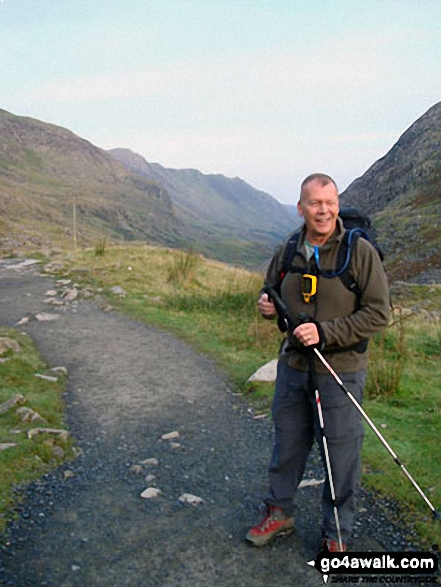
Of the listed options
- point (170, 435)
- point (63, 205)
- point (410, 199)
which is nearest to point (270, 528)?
point (170, 435)

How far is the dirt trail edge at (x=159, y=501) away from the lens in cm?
380

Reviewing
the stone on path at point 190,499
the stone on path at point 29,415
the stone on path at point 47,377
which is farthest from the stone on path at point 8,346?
the stone on path at point 190,499

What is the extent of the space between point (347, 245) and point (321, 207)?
11.8 inches

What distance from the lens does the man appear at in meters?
3.63

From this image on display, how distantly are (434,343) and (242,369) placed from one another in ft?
13.6

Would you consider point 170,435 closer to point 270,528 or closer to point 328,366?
point 270,528

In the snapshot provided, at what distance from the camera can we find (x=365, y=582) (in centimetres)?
369

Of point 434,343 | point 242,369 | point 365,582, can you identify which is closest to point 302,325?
point 365,582

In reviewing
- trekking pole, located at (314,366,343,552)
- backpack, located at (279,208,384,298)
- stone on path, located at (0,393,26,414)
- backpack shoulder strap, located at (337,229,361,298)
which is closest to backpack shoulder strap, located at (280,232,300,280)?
backpack, located at (279,208,384,298)

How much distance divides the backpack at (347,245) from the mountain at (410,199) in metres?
30.8

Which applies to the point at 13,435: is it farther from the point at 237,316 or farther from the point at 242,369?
the point at 237,316

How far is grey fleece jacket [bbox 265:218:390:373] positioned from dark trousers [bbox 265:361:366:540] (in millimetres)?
147

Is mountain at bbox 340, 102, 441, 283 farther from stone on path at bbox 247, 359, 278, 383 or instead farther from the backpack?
the backpack

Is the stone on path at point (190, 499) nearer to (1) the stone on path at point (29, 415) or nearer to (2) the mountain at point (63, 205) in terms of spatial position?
(1) the stone on path at point (29, 415)
